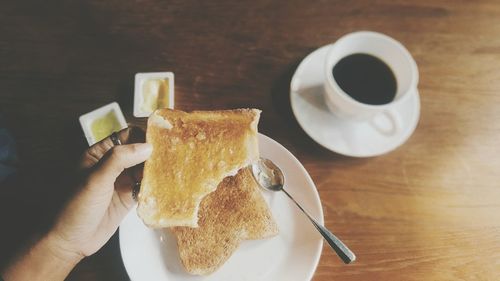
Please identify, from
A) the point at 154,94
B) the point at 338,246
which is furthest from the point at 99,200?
the point at 338,246

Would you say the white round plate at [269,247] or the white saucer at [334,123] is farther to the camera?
the white saucer at [334,123]

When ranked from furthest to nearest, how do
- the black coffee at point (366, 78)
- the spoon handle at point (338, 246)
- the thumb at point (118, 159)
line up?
the black coffee at point (366, 78), the spoon handle at point (338, 246), the thumb at point (118, 159)

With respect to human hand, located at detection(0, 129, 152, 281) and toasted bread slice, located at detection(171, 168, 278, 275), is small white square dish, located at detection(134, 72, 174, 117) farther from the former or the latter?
toasted bread slice, located at detection(171, 168, 278, 275)

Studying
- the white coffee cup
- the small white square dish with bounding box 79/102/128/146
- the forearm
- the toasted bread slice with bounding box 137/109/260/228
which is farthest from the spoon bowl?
the forearm

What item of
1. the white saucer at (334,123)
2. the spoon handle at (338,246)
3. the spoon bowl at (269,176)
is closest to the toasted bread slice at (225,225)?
the spoon bowl at (269,176)

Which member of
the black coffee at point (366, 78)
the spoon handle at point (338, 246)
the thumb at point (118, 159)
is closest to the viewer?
the thumb at point (118, 159)

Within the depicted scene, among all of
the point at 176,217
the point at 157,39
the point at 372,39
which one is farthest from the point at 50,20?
the point at 372,39

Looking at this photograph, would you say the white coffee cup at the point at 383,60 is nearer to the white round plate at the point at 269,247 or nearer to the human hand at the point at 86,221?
the white round plate at the point at 269,247
